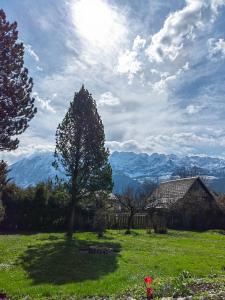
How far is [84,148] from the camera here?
4234 cm

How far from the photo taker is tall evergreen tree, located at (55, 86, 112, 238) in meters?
42.2

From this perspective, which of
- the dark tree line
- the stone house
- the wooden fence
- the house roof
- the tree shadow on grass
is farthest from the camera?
the house roof

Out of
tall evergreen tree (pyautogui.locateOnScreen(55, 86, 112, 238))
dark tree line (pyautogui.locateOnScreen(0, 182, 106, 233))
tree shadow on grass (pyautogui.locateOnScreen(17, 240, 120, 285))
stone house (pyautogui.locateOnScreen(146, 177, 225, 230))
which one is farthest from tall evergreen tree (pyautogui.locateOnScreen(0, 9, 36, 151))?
stone house (pyautogui.locateOnScreen(146, 177, 225, 230))

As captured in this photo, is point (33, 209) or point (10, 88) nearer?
point (10, 88)

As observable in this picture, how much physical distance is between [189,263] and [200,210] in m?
40.6

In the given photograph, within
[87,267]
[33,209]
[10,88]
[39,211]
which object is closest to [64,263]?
[87,267]

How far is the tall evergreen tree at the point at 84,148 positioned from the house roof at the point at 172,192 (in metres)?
24.8

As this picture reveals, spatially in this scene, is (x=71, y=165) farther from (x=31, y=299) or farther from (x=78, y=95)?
(x=31, y=299)

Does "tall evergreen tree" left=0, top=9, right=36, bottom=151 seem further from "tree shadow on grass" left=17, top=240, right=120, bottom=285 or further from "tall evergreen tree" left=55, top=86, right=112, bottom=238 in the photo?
"tall evergreen tree" left=55, top=86, right=112, bottom=238

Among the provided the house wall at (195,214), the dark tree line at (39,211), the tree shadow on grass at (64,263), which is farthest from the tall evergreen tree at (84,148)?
the house wall at (195,214)

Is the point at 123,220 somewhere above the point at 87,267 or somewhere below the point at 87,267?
above

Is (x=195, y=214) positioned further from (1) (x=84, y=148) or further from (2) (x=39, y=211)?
(1) (x=84, y=148)

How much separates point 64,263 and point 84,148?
1908cm

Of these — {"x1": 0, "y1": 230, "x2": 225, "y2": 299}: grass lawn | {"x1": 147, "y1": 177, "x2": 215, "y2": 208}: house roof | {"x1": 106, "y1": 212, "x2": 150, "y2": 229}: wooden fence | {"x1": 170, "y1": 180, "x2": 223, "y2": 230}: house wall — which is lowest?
{"x1": 0, "y1": 230, "x2": 225, "y2": 299}: grass lawn
